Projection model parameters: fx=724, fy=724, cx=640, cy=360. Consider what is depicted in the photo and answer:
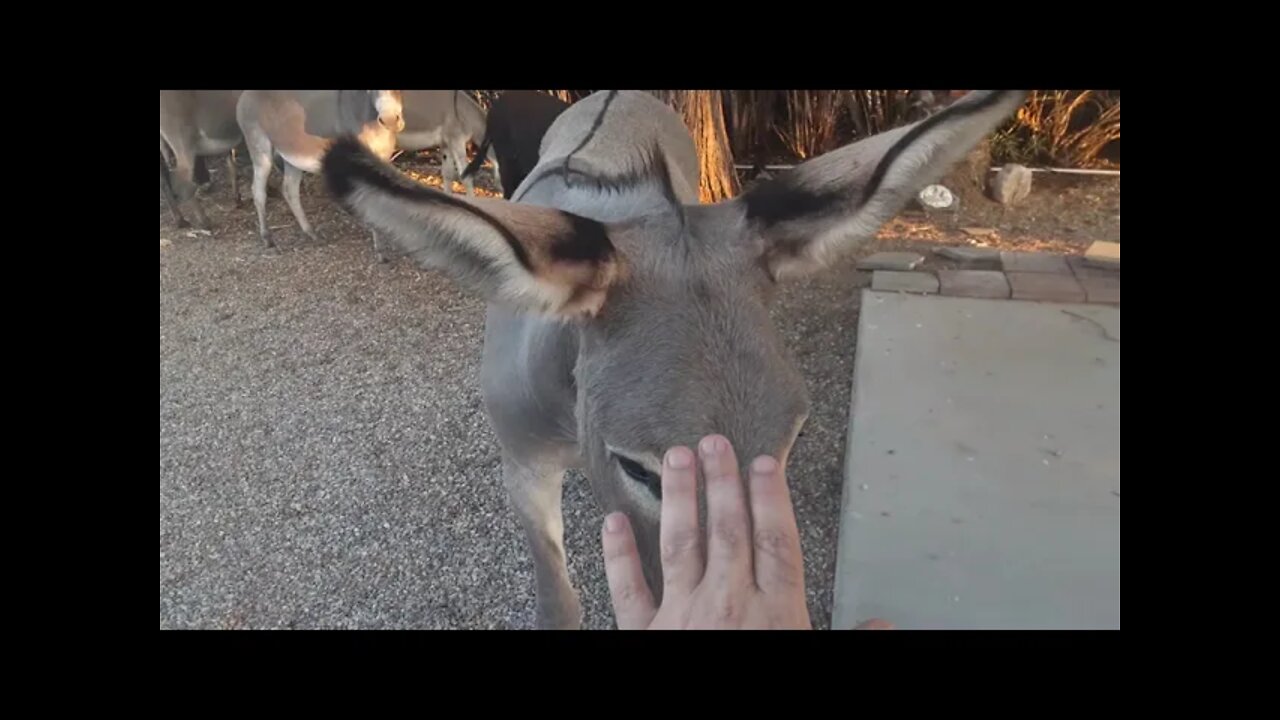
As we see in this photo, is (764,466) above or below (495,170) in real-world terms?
below

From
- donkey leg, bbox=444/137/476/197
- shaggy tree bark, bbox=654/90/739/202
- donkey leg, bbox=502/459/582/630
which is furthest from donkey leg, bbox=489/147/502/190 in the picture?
donkey leg, bbox=502/459/582/630

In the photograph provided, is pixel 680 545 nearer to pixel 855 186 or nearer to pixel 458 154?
pixel 855 186

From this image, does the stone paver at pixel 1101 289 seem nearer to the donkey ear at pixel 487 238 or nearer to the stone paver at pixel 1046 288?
the stone paver at pixel 1046 288

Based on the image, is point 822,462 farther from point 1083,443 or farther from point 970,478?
point 1083,443

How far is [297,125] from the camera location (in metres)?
7.11

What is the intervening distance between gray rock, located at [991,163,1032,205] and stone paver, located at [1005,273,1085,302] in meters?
1.82

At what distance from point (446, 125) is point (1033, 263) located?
18.8ft

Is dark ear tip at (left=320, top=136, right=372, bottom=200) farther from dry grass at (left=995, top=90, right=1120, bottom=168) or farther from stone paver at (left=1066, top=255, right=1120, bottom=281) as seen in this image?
dry grass at (left=995, top=90, right=1120, bottom=168)

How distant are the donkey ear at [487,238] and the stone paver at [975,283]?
13.5 feet

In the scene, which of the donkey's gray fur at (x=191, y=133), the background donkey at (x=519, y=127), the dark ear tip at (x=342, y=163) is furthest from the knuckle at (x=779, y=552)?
the donkey's gray fur at (x=191, y=133)

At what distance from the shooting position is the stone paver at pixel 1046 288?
16.2 feet

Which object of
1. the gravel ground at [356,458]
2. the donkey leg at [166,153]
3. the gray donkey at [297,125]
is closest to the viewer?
the gravel ground at [356,458]

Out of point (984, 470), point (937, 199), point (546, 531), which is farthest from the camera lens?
point (937, 199)

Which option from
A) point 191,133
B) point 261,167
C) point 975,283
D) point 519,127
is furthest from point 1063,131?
point 191,133
